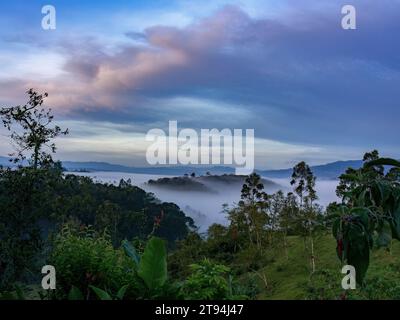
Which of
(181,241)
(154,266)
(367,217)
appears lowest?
(181,241)

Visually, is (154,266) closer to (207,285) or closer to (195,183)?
(207,285)

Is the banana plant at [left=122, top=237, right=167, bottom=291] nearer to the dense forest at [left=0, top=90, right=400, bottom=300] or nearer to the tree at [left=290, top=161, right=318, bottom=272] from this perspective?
the dense forest at [left=0, top=90, right=400, bottom=300]

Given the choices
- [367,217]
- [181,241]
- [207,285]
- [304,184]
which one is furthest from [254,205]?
[367,217]

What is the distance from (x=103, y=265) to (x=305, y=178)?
45.5 feet

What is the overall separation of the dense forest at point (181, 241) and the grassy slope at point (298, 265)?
2.0 inches

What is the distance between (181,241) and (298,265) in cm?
444

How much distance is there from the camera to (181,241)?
17.9 meters

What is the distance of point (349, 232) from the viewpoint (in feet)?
7.66

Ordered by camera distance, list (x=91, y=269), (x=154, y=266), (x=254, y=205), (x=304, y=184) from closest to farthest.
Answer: (x=154, y=266) < (x=91, y=269) < (x=304, y=184) < (x=254, y=205)

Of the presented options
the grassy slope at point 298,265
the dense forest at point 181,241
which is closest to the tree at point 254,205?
the dense forest at point 181,241

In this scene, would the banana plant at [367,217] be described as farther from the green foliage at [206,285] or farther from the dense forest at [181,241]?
the green foliage at [206,285]

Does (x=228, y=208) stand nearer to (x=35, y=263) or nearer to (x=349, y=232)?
(x=35, y=263)

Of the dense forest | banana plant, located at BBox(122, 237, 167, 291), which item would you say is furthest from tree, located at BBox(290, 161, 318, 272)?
banana plant, located at BBox(122, 237, 167, 291)
